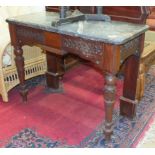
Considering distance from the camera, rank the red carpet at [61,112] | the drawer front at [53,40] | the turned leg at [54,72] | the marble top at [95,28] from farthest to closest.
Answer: the turned leg at [54,72], the red carpet at [61,112], the drawer front at [53,40], the marble top at [95,28]

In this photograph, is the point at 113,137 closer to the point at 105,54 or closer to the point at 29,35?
the point at 105,54

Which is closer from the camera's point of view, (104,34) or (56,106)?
(104,34)

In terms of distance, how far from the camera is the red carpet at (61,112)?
5.74 feet

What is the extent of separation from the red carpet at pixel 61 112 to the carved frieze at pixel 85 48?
1.99 ft

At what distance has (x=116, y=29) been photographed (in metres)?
1.43

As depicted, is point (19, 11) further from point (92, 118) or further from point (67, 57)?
point (92, 118)

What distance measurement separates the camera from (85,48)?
1403 mm

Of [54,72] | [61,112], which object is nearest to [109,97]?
[61,112]

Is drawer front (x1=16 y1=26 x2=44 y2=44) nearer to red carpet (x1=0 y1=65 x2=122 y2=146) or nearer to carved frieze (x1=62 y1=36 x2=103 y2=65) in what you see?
carved frieze (x1=62 y1=36 x2=103 y2=65)

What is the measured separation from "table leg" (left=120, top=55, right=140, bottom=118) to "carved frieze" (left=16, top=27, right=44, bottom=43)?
62 cm

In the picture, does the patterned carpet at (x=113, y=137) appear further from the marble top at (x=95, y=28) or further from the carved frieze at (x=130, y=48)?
the marble top at (x=95, y=28)

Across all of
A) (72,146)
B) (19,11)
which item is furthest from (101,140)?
(19,11)

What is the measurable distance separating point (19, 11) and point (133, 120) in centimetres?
A: 146

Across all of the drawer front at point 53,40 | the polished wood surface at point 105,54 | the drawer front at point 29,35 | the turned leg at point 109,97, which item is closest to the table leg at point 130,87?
the polished wood surface at point 105,54
